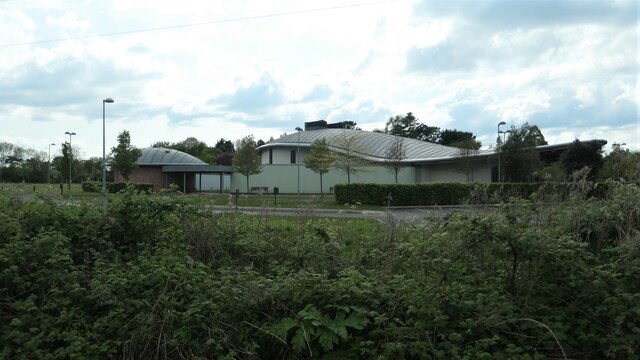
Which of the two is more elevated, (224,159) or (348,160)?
(224,159)

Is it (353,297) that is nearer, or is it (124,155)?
(353,297)

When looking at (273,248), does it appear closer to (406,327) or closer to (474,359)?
(406,327)

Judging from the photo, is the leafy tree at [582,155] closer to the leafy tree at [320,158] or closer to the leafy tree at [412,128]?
the leafy tree at [320,158]

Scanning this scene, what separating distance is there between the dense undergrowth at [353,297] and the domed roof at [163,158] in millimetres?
62363

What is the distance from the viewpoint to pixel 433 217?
5.15 metres

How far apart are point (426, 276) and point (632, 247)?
1676mm

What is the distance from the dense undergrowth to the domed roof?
2455 inches

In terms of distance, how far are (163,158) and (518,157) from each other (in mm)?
42680

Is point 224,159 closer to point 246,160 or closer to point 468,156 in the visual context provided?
point 246,160

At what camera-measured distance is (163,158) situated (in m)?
66.2

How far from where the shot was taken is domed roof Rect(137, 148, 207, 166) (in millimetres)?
65450

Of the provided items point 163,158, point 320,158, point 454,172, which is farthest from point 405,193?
point 163,158

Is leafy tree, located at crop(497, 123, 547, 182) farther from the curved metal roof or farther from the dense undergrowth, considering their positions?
the dense undergrowth

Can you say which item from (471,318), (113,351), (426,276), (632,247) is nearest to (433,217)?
(426,276)
